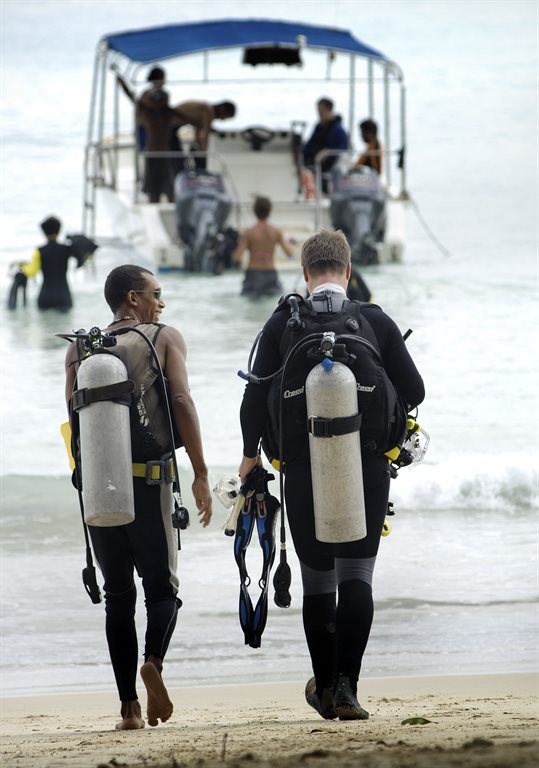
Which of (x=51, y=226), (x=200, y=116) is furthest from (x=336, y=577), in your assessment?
(x=200, y=116)

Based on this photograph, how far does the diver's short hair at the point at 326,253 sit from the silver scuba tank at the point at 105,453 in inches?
23.3

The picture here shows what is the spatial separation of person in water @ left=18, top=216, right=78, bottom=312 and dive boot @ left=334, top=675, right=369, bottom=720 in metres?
10.1

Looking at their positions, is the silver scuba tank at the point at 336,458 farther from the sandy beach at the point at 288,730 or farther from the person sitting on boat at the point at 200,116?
the person sitting on boat at the point at 200,116

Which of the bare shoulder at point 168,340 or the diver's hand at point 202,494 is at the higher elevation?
the bare shoulder at point 168,340

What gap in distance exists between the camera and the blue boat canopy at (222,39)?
16.0 meters

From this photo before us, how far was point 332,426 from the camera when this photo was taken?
346 centimetres

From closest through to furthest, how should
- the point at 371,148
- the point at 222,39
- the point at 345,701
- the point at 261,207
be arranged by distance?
the point at 345,701 → the point at 261,207 → the point at 371,148 → the point at 222,39

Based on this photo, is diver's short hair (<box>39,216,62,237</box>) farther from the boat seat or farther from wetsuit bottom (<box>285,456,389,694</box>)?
wetsuit bottom (<box>285,456,389,694</box>)

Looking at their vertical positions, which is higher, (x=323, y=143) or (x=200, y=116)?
(x=200, y=116)

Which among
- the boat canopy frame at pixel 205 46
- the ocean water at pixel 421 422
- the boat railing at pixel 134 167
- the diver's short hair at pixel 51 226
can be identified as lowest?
the ocean water at pixel 421 422

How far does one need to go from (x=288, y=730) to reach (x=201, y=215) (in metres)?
11.9

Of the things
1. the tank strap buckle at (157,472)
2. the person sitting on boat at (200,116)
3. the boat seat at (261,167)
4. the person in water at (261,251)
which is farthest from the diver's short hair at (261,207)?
the tank strap buckle at (157,472)

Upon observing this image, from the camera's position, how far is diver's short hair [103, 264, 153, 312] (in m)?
3.79

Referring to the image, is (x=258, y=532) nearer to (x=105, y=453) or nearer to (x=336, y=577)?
(x=336, y=577)
